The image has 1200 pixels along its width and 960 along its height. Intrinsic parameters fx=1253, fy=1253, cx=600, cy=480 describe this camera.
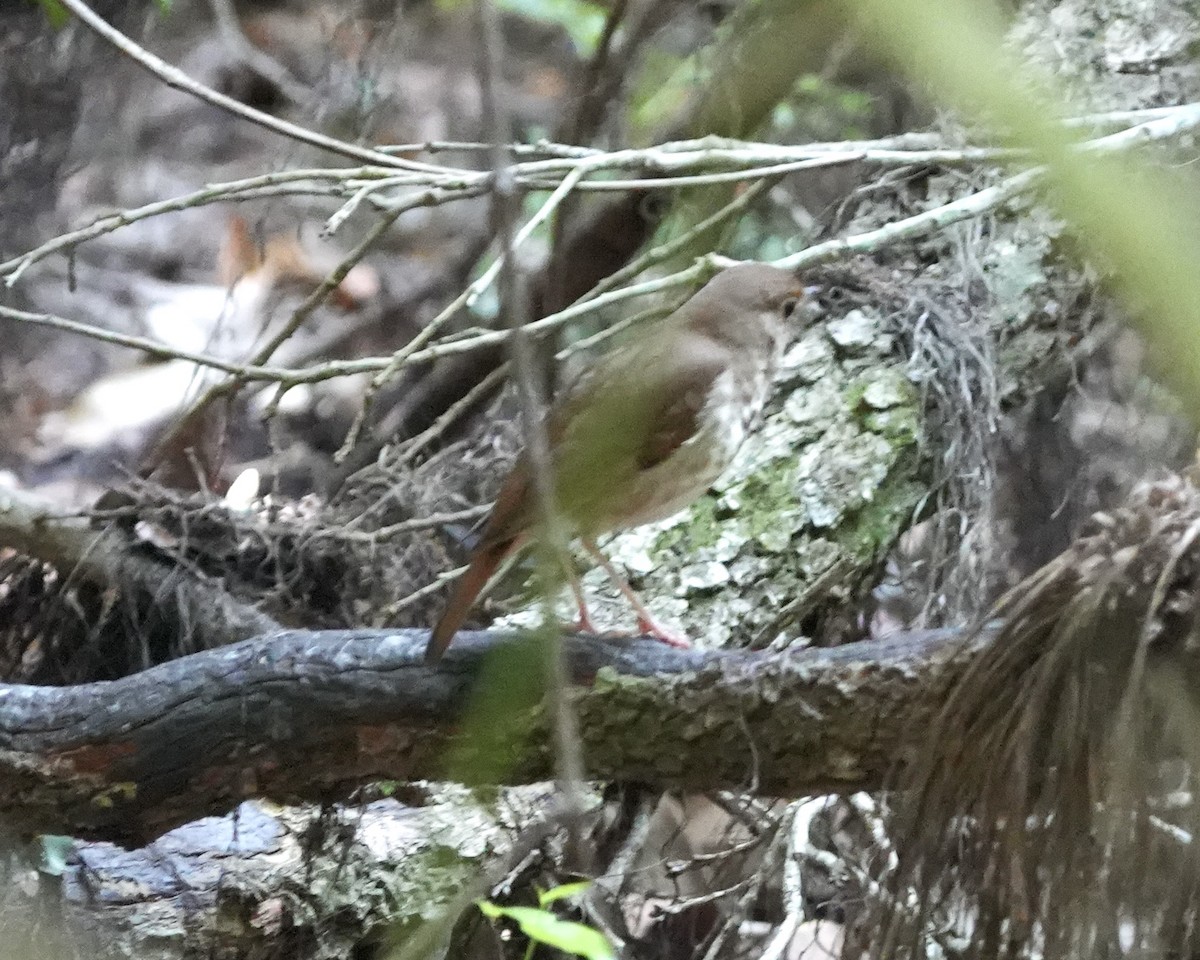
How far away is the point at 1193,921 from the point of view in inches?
54.9

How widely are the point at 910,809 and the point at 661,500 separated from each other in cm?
84

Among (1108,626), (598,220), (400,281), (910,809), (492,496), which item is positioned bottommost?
(910,809)

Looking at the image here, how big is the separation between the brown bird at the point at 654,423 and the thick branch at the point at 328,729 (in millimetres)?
131

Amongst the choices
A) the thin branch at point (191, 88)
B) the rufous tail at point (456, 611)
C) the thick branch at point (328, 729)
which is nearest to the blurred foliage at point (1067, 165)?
the thick branch at point (328, 729)

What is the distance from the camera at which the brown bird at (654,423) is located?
6.09ft

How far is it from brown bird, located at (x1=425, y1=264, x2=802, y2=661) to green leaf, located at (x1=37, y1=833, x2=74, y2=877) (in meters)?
0.86

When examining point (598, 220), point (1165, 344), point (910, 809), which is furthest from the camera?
point (598, 220)

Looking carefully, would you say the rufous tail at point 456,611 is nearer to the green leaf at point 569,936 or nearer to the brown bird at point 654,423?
the brown bird at point 654,423

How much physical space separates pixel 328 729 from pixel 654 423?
0.74 metres

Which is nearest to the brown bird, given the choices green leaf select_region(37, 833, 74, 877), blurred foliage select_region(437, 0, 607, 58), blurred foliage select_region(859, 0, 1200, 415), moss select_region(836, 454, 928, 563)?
moss select_region(836, 454, 928, 563)

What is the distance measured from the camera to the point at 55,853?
2.26 meters

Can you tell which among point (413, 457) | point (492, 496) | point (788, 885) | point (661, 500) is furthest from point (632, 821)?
point (413, 457)

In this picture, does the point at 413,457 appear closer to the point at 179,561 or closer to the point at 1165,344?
the point at 179,561

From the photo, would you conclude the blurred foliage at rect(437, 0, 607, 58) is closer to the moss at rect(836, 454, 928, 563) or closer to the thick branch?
the moss at rect(836, 454, 928, 563)
